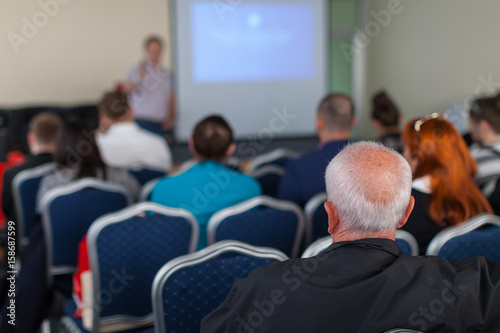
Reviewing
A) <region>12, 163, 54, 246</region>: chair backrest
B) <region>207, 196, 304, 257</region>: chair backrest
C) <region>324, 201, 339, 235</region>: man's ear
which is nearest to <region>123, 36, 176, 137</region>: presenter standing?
<region>12, 163, 54, 246</region>: chair backrest

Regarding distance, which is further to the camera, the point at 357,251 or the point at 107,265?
the point at 107,265

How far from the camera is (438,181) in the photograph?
2.40 metres

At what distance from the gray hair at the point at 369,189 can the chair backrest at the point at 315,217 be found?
4.53ft

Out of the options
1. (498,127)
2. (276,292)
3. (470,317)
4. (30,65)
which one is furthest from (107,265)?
(30,65)

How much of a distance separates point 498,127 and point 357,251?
2288 mm

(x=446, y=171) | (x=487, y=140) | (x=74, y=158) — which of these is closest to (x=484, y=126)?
(x=487, y=140)

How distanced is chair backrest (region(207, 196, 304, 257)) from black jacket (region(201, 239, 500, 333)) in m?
1.17

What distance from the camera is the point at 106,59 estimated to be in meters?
8.19

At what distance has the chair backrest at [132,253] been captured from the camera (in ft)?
7.53

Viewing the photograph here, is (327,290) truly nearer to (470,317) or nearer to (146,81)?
(470,317)

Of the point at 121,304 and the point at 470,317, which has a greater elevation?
the point at 470,317

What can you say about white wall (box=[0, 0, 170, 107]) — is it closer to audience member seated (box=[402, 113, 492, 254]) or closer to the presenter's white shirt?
the presenter's white shirt

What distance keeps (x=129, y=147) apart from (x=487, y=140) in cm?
253

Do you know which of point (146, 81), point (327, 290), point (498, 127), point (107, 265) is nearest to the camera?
point (327, 290)
